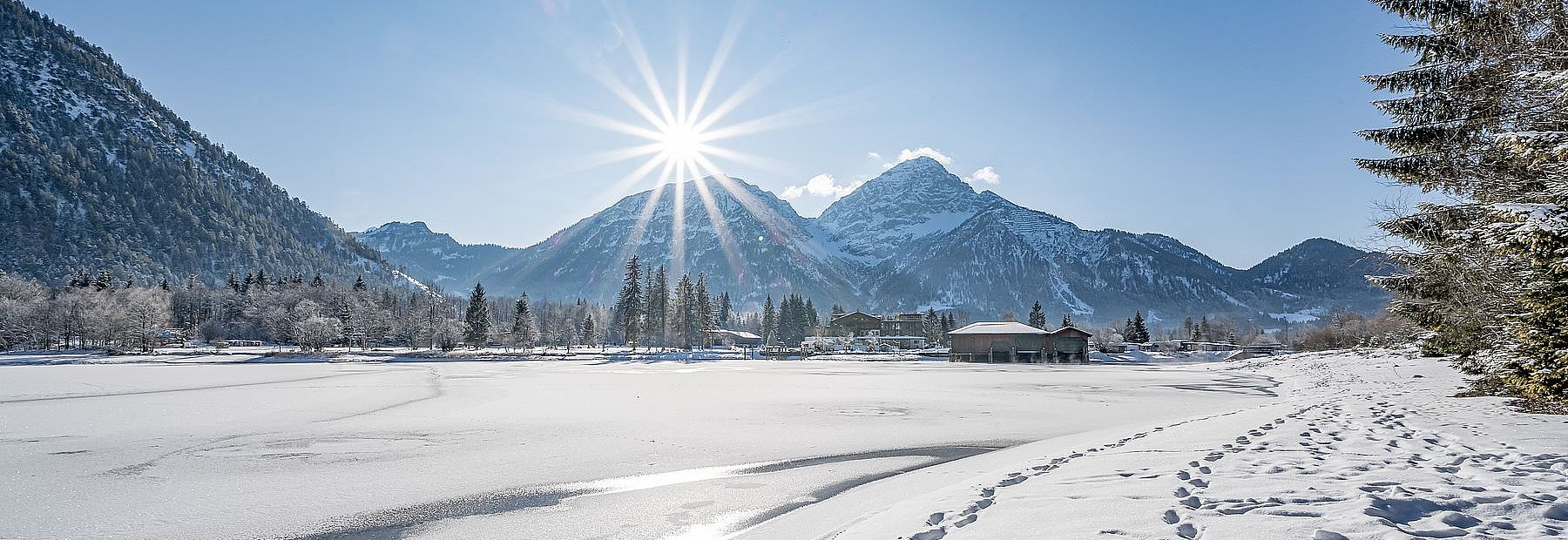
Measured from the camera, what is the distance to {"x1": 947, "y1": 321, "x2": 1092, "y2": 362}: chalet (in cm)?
8162

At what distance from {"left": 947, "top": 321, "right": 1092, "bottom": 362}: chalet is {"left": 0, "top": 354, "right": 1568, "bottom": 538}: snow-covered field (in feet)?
202

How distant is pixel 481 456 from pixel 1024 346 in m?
78.7

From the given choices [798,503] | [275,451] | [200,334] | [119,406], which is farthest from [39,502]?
[200,334]

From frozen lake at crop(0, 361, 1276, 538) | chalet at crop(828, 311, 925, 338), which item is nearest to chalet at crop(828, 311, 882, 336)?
chalet at crop(828, 311, 925, 338)

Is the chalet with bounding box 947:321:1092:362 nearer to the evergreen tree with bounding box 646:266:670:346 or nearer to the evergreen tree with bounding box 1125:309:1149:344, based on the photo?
the evergreen tree with bounding box 646:266:670:346

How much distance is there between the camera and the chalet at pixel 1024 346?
268 ft

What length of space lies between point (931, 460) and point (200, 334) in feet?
532

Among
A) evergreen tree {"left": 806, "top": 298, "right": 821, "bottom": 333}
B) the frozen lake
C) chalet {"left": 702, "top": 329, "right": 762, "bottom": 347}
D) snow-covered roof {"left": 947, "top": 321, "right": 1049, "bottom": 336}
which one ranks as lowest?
chalet {"left": 702, "top": 329, "right": 762, "bottom": 347}

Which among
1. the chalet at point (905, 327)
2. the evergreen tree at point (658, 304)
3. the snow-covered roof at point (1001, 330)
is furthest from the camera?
the chalet at point (905, 327)

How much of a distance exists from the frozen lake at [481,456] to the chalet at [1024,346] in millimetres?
56845

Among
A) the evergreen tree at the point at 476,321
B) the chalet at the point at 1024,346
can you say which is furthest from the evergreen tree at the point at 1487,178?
the evergreen tree at the point at 476,321

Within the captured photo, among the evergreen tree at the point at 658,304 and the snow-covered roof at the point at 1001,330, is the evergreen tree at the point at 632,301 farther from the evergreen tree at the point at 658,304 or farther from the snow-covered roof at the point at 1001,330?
the snow-covered roof at the point at 1001,330

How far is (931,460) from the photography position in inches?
476

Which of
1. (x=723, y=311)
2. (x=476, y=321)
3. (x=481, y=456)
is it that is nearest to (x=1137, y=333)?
(x=723, y=311)
